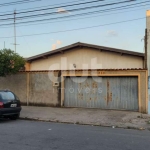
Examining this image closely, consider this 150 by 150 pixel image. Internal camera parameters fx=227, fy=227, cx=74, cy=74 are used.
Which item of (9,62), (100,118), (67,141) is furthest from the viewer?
(9,62)

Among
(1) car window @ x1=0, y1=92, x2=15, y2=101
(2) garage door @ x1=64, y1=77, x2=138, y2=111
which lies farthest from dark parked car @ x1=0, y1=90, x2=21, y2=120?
(2) garage door @ x1=64, y1=77, x2=138, y2=111

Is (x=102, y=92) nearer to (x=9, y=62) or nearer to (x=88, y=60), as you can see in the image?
(x=88, y=60)

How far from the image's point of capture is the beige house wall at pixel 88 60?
16.3m

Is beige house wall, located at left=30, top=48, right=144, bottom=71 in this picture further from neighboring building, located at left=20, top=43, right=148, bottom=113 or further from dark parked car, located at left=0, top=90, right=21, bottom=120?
dark parked car, located at left=0, top=90, right=21, bottom=120

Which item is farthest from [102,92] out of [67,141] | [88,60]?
[67,141]

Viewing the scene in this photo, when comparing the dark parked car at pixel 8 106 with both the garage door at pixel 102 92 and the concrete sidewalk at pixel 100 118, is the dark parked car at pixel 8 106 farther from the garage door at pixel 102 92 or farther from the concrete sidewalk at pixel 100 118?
the garage door at pixel 102 92

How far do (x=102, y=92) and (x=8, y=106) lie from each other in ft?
19.3

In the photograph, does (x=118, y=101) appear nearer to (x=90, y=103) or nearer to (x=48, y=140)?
(x=90, y=103)

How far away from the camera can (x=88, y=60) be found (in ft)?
56.6

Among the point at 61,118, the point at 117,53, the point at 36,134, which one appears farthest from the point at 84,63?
the point at 36,134

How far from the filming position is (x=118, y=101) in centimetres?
1345

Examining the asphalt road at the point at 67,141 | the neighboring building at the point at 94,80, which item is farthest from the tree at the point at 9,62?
the asphalt road at the point at 67,141

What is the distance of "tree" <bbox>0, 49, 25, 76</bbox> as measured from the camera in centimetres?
1418

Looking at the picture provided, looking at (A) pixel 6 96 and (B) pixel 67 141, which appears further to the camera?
(A) pixel 6 96
